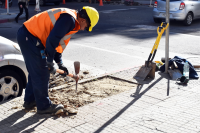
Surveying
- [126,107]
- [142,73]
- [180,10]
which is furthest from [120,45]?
[180,10]

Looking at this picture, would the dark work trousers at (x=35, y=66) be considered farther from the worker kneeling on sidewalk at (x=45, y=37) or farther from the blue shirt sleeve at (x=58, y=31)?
the blue shirt sleeve at (x=58, y=31)

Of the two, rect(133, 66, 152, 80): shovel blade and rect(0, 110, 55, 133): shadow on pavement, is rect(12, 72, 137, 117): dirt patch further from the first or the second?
rect(133, 66, 152, 80): shovel blade

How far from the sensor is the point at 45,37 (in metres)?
4.18

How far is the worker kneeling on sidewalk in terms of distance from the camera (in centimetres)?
388

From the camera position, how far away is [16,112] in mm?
4605

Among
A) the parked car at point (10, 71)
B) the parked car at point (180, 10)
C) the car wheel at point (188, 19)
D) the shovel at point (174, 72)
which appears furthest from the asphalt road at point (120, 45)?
the parked car at point (10, 71)

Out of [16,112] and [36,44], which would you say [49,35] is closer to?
[36,44]

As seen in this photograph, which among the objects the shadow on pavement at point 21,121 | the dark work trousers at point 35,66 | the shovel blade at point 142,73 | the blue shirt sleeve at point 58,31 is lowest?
the shadow on pavement at point 21,121

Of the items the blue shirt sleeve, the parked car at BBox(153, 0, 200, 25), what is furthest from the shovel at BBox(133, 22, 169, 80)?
the parked car at BBox(153, 0, 200, 25)

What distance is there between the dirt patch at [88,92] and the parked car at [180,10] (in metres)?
8.93

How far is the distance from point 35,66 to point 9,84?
1024mm

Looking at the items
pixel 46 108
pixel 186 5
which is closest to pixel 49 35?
pixel 46 108

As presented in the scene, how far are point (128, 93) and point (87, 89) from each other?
0.81 m

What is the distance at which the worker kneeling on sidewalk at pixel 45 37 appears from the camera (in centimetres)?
388
